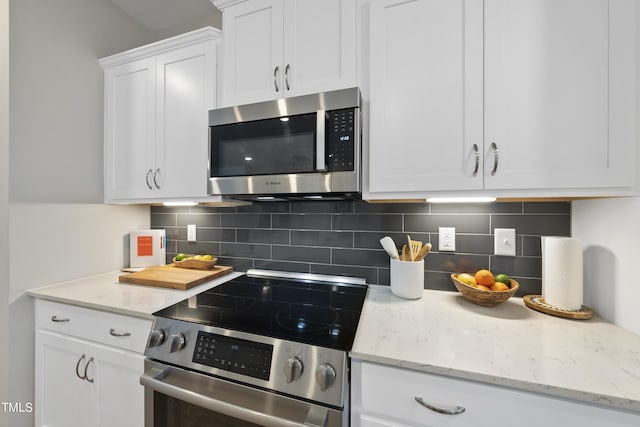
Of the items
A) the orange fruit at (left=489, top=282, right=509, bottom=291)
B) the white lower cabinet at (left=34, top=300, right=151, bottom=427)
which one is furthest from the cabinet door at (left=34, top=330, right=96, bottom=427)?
the orange fruit at (left=489, top=282, right=509, bottom=291)

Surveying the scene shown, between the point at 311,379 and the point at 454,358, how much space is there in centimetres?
43

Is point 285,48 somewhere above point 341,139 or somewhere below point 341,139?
above

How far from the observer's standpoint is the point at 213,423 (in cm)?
91

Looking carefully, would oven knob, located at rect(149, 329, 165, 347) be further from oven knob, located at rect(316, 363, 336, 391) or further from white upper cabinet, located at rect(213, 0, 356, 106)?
white upper cabinet, located at rect(213, 0, 356, 106)

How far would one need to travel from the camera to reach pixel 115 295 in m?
1.28

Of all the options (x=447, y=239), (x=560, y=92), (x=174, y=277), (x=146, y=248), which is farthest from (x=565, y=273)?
(x=146, y=248)

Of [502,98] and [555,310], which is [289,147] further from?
[555,310]

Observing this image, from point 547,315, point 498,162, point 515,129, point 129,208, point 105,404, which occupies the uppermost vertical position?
point 515,129

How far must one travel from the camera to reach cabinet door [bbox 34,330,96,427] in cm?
122

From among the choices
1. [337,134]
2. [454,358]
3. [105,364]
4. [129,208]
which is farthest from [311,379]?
[129,208]

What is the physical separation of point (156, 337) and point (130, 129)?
1280mm

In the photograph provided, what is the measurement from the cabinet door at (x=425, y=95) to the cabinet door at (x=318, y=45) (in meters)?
0.11

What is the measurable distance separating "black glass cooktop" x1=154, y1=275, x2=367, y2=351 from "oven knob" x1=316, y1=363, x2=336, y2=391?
60mm

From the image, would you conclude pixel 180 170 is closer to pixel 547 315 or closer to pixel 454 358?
pixel 454 358
